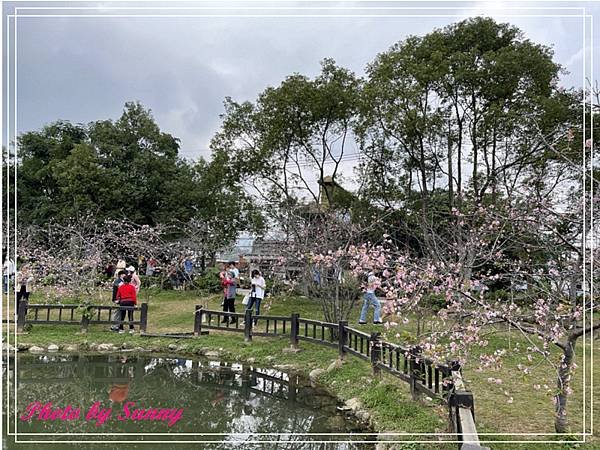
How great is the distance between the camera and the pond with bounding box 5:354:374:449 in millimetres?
3318

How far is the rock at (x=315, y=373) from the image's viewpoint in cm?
498

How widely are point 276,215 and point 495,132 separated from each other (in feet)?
14.0

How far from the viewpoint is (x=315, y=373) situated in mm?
5039

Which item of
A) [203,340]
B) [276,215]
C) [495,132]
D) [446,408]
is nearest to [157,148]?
[276,215]

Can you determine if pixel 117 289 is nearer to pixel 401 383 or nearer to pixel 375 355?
pixel 375 355

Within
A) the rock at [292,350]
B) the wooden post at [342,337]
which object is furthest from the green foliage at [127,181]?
the rock at [292,350]

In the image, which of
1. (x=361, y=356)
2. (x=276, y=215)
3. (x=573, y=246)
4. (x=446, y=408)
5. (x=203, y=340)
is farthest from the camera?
(x=276, y=215)

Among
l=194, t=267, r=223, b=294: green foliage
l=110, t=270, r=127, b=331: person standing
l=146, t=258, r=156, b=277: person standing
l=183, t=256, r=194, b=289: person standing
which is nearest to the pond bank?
l=110, t=270, r=127, b=331: person standing

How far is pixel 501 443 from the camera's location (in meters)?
2.80

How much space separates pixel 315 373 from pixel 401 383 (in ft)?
3.94

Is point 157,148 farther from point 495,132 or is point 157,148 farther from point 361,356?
point 495,132

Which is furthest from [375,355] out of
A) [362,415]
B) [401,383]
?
[362,415]

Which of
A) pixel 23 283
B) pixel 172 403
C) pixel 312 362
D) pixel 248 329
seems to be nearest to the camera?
pixel 172 403

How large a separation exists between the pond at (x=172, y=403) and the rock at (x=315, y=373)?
14 cm
